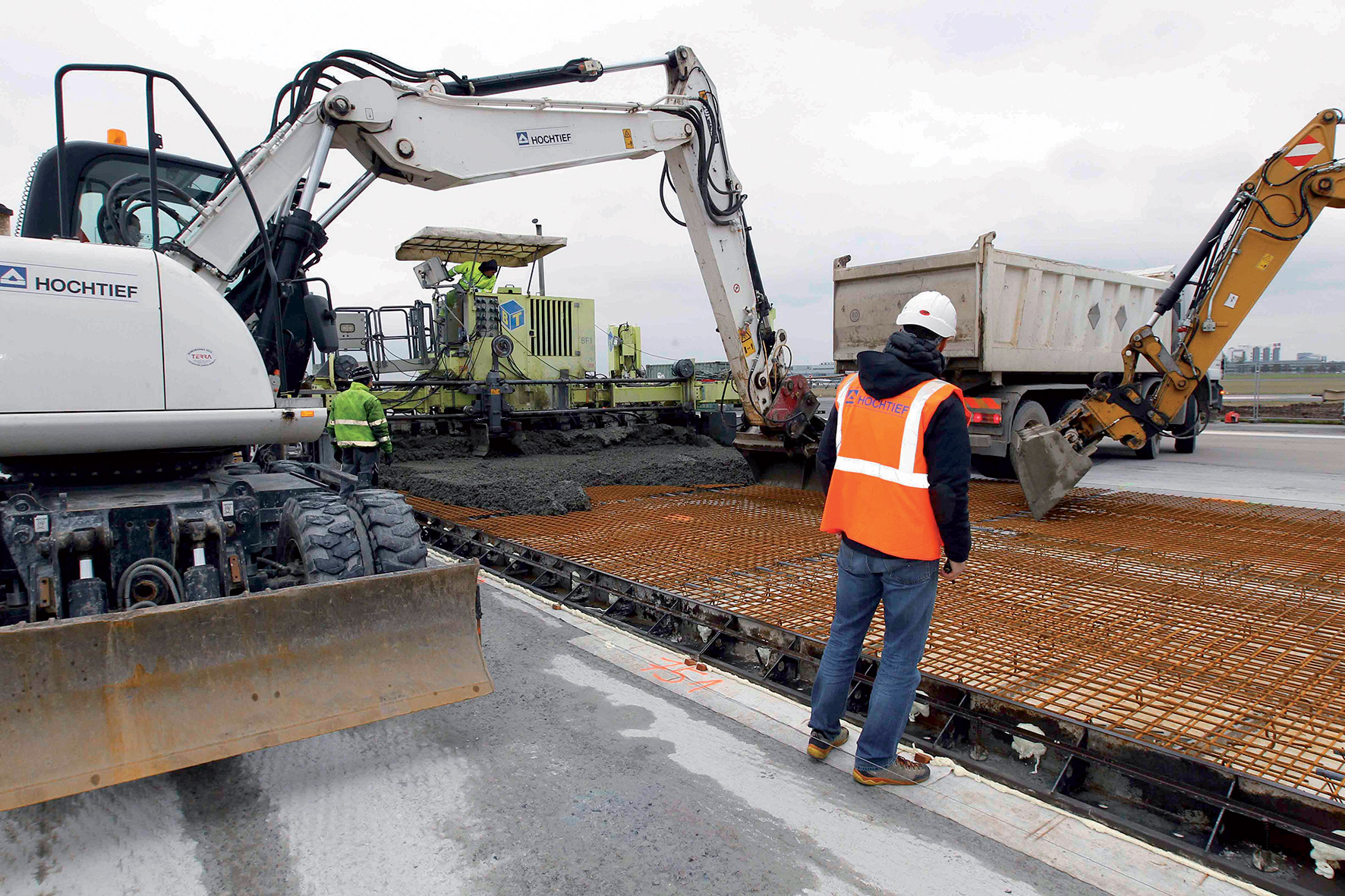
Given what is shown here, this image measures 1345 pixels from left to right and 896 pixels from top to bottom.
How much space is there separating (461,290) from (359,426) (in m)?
5.52

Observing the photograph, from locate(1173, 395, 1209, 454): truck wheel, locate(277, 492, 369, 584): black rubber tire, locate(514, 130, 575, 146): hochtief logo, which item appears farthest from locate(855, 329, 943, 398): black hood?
locate(1173, 395, 1209, 454): truck wheel

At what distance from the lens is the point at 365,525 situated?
3.87 m

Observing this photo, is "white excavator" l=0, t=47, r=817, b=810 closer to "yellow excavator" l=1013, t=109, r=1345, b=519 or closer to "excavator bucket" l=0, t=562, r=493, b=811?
"excavator bucket" l=0, t=562, r=493, b=811

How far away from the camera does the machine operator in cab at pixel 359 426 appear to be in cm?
703

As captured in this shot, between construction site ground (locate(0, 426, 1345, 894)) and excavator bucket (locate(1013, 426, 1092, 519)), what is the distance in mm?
4051

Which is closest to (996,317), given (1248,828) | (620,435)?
(620,435)

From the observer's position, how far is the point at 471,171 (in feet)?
19.9

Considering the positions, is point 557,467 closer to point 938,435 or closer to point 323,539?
point 323,539

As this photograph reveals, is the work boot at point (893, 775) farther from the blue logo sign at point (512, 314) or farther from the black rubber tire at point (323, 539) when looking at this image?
the blue logo sign at point (512, 314)

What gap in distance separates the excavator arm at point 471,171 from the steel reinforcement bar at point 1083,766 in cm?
254

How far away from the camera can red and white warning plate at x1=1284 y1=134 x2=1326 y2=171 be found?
7.31 m

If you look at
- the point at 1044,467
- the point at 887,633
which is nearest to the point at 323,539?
the point at 887,633

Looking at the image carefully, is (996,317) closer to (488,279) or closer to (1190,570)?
(1190,570)

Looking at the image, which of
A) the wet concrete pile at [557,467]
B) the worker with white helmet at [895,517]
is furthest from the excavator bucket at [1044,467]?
the worker with white helmet at [895,517]
